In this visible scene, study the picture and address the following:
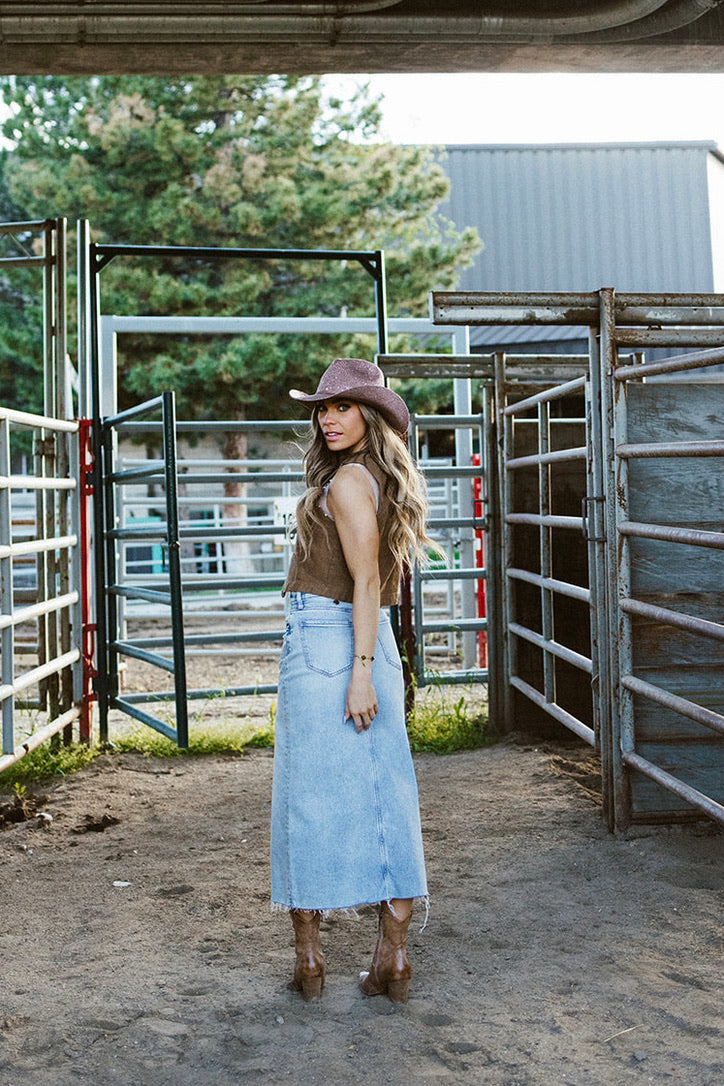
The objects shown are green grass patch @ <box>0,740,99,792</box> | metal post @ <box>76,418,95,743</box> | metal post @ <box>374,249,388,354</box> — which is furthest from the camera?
metal post @ <box>374,249,388,354</box>

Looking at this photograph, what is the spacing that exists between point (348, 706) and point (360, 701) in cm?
3

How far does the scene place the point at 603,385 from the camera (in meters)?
4.11

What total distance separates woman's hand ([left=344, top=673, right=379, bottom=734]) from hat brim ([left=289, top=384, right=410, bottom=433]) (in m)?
0.62

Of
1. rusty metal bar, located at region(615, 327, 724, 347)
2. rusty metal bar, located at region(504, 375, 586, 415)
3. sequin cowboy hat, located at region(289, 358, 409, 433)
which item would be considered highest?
rusty metal bar, located at region(615, 327, 724, 347)

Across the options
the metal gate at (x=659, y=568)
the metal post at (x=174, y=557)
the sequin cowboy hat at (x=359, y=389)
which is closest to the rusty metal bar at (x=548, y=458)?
the metal gate at (x=659, y=568)

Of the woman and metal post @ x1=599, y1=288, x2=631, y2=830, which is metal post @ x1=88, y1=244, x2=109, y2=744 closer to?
metal post @ x1=599, y1=288, x2=631, y2=830

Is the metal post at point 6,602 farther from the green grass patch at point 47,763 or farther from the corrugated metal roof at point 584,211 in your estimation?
the corrugated metal roof at point 584,211

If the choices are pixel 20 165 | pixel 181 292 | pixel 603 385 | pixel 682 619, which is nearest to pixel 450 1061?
pixel 682 619

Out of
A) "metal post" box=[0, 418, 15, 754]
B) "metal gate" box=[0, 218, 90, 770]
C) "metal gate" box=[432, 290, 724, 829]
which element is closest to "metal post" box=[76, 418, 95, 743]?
"metal gate" box=[0, 218, 90, 770]

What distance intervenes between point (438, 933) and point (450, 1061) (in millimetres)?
797

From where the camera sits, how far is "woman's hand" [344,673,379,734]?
274 cm

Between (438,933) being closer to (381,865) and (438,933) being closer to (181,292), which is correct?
(381,865)

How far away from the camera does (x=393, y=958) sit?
2820 mm

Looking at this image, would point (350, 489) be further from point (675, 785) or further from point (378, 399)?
point (675, 785)
